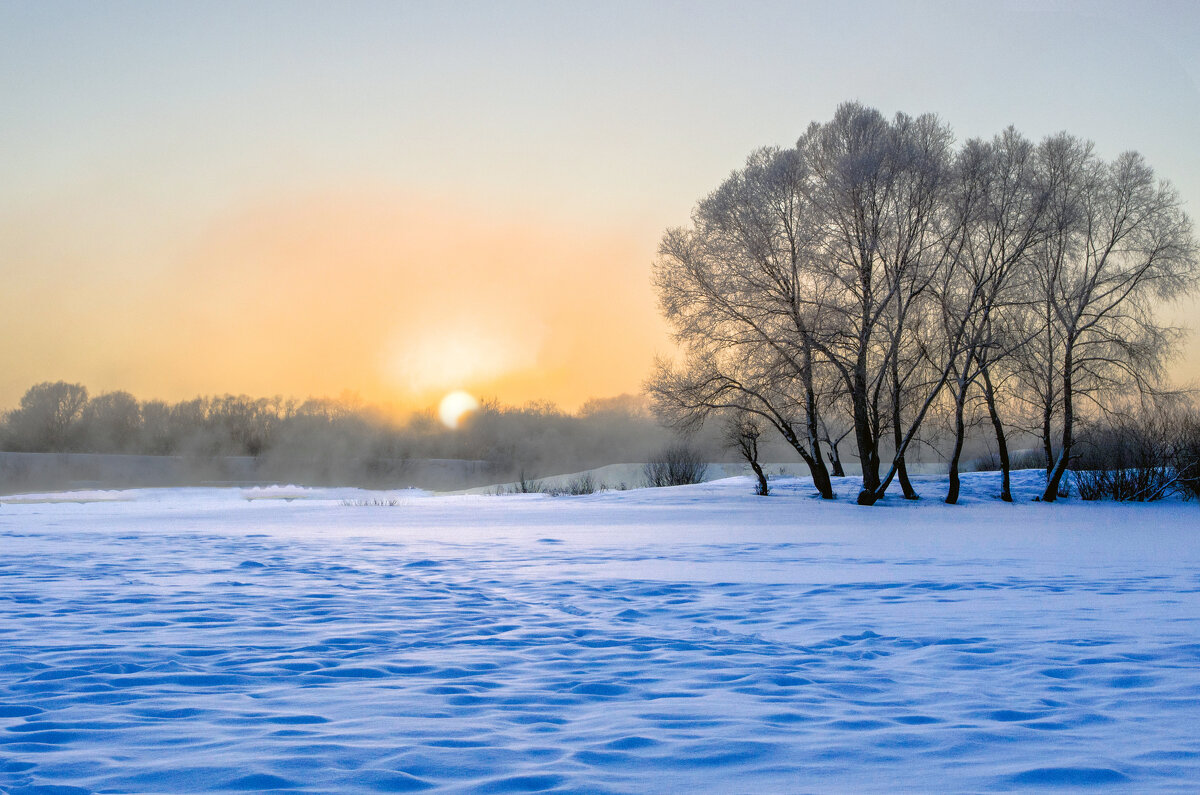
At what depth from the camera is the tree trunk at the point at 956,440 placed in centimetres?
2495

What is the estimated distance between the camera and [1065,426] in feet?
85.7

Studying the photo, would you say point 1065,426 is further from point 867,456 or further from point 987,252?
point 867,456

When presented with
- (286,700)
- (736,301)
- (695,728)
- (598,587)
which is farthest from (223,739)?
(736,301)

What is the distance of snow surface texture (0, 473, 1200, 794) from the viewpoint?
2771 millimetres

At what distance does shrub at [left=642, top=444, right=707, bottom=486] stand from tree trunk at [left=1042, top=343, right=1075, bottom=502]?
52.4 feet

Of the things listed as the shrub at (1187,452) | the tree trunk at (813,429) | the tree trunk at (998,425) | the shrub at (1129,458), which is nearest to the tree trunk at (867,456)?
the tree trunk at (813,429)

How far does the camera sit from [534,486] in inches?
1550

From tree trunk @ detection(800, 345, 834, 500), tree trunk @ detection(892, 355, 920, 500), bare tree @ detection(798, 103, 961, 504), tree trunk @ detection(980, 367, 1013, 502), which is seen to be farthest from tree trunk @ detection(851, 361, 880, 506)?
tree trunk @ detection(980, 367, 1013, 502)

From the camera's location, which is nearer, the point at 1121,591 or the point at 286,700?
the point at 286,700

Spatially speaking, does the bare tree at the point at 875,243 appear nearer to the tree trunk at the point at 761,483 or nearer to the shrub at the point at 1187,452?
the tree trunk at the point at 761,483

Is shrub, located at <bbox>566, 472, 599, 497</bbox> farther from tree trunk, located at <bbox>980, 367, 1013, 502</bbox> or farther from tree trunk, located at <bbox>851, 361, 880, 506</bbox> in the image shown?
tree trunk, located at <bbox>980, 367, 1013, 502</bbox>

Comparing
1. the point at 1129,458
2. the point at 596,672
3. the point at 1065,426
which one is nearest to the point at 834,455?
the point at 1065,426

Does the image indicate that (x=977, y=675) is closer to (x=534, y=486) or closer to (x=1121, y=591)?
(x=1121, y=591)

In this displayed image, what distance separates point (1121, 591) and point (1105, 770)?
5302 mm
